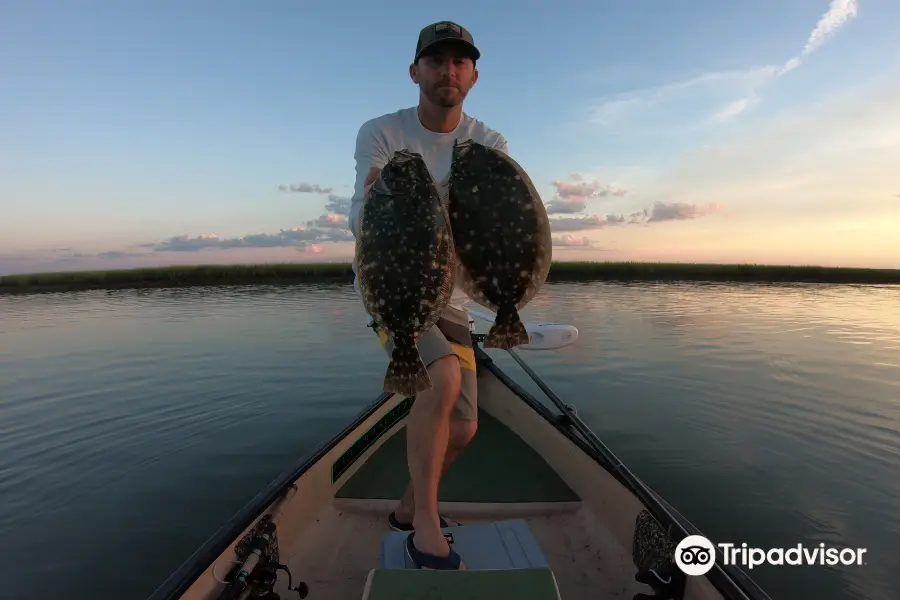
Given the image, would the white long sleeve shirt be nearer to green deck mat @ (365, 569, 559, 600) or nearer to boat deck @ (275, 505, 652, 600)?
green deck mat @ (365, 569, 559, 600)

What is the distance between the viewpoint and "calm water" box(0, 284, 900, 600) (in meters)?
5.74

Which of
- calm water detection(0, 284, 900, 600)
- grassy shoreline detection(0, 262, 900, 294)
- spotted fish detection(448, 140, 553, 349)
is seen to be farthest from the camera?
grassy shoreline detection(0, 262, 900, 294)

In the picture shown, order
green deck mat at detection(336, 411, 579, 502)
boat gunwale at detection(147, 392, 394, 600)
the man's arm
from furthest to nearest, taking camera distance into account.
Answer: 1. green deck mat at detection(336, 411, 579, 502)
2. the man's arm
3. boat gunwale at detection(147, 392, 394, 600)

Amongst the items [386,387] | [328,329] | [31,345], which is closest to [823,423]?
[386,387]

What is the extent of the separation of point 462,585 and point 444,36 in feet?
8.64

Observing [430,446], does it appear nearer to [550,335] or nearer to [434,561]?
[434,561]

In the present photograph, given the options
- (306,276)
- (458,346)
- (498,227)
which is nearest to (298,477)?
(458,346)

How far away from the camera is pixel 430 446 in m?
2.99

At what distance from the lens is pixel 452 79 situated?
2.64m

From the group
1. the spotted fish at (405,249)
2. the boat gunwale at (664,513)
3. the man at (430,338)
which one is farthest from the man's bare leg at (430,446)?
the boat gunwale at (664,513)

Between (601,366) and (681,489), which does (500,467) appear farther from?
(601,366)

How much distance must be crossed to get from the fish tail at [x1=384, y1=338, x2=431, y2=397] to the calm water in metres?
4.48

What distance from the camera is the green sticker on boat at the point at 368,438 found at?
15.7 feet

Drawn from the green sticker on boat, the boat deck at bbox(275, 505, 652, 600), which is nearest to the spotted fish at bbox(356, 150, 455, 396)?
the boat deck at bbox(275, 505, 652, 600)
